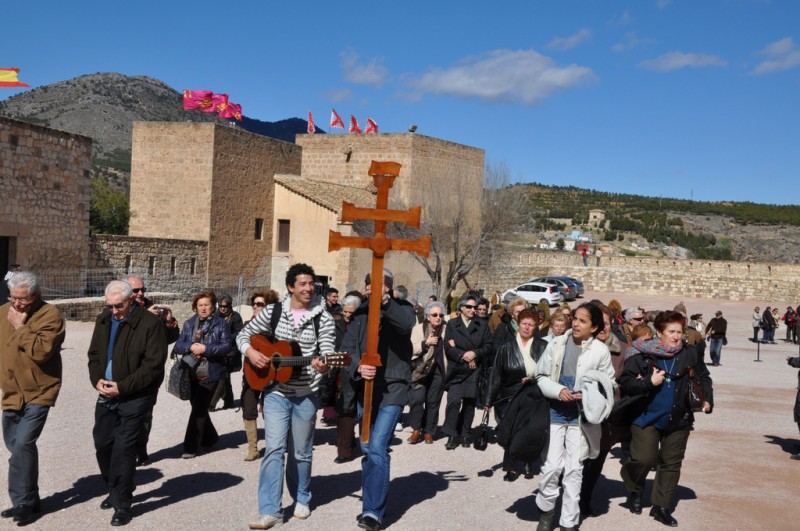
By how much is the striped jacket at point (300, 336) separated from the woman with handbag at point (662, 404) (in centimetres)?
246

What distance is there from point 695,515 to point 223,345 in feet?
15.2

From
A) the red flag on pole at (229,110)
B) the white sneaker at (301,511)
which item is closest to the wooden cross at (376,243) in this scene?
the white sneaker at (301,511)

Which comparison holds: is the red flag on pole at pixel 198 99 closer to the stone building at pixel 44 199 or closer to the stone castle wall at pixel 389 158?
the stone castle wall at pixel 389 158

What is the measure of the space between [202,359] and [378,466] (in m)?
2.75

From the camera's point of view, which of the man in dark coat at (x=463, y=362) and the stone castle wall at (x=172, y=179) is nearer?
the man in dark coat at (x=463, y=362)

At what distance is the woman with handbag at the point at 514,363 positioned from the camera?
6797 millimetres

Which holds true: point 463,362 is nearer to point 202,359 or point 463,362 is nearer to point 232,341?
point 232,341

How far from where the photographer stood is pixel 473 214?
33.8 m

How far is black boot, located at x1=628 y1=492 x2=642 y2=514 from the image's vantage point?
6602 mm

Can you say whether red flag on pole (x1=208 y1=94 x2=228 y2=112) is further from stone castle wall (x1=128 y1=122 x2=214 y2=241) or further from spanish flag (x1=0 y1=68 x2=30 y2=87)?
spanish flag (x1=0 y1=68 x2=30 y2=87)

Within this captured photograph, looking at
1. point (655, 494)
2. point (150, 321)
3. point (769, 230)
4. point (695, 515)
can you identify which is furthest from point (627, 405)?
point (769, 230)

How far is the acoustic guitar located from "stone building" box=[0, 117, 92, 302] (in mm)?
15205

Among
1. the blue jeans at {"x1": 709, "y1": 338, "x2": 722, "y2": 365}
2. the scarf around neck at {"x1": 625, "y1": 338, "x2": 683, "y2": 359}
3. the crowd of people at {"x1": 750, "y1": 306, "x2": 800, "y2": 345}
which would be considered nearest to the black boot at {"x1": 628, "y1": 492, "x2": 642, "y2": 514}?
the scarf around neck at {"x1": 625, "y1": 338, "x2": 683, "y2": 359}

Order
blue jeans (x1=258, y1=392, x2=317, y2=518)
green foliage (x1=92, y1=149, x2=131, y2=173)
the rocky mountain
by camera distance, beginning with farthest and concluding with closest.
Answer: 1. the rocky mountain
2. green foliage (x1=92, y1=149, x2=131, y2=173)
3. blue jeans (x1=258, y1=392, x2=317, y2=518)
